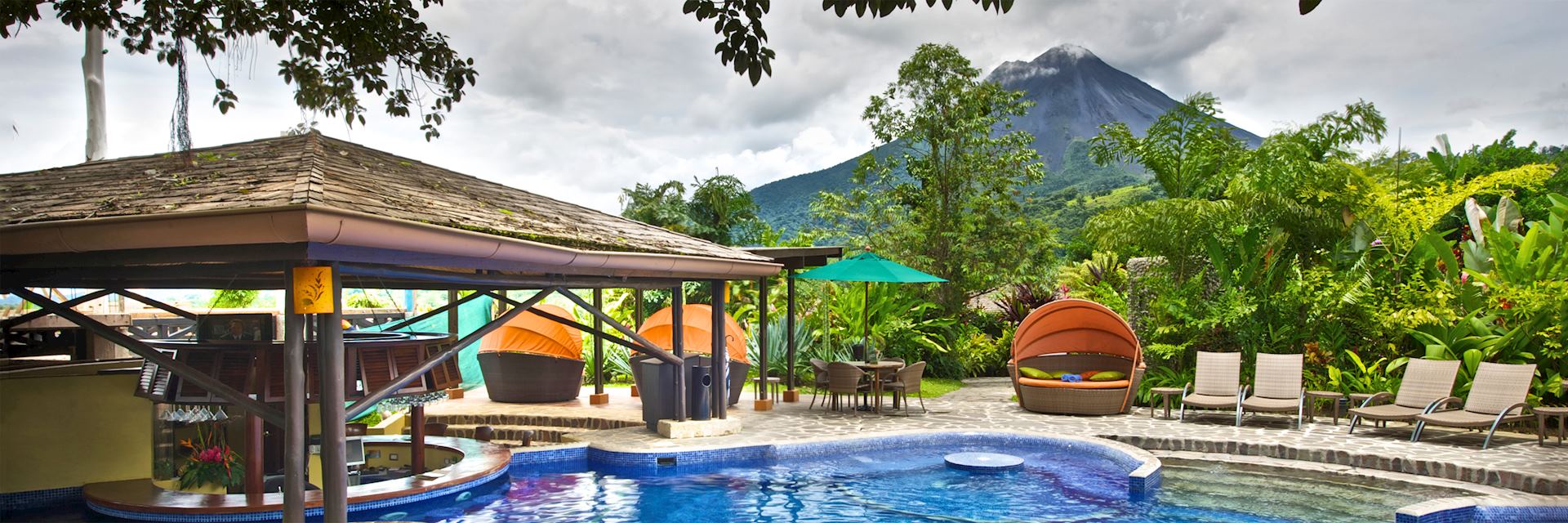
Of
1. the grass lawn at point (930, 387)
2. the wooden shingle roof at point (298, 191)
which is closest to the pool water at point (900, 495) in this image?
the wooden shingle roof at point (298, 191)

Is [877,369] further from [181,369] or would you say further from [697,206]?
[697,206]

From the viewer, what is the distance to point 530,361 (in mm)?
12227

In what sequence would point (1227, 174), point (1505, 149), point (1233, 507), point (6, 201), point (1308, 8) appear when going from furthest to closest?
point (1505, 149), point (1227, 174), point (1233, 507), point (6, 201), point (1308, 8)

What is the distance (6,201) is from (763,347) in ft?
26.3

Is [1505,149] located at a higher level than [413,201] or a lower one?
Answer: higher

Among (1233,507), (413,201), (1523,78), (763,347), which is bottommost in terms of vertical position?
(1233,507)

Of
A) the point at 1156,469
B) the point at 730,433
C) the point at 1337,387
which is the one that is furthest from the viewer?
the point at 1337,387

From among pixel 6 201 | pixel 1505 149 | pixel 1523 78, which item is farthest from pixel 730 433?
pixel 1523 78

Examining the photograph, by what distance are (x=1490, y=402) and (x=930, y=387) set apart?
7.45 metres

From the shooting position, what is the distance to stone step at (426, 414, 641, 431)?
36.0 ft

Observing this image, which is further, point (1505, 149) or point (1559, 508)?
point (1505, 149)

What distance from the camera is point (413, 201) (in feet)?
19.0

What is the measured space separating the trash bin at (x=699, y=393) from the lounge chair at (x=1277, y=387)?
18.4 ft

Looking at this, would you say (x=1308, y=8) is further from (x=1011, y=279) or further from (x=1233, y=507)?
(x=1011, y=279)
